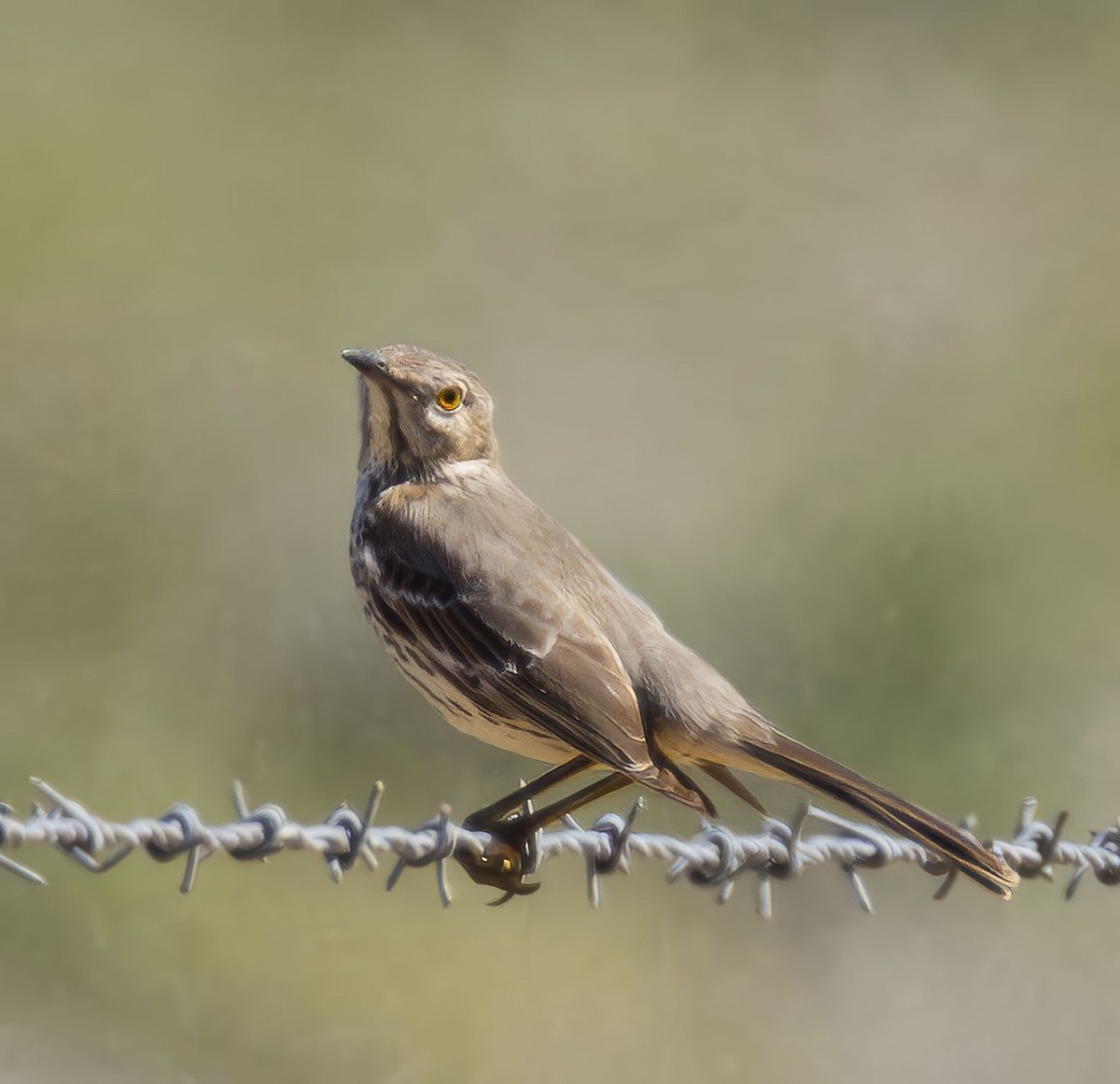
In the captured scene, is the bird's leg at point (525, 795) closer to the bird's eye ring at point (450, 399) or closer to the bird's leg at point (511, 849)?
the bird's leg at point (511, 849)

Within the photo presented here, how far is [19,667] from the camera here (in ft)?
38.2

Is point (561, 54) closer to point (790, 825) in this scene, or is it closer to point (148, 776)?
point (148, 776)

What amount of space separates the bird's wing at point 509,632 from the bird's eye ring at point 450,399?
571 millimetres

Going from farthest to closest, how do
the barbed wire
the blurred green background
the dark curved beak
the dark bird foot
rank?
the blurred green background
the dark curved beak
the dark bird foot
the barbed wire

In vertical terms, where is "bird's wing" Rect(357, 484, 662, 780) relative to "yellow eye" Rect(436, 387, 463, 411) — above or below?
below

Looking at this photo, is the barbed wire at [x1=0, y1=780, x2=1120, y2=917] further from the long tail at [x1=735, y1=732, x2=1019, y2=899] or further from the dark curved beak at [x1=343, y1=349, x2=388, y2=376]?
the dark curved beak at [x1=343, y1=349, x2=388, y2=376]

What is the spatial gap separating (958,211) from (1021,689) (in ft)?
27.9

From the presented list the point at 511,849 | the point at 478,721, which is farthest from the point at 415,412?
the point at 511,849

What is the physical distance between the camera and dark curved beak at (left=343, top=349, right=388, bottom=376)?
5.54 metres

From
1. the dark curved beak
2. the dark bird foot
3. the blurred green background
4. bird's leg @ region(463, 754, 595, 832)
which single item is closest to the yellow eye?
the dark curved beak

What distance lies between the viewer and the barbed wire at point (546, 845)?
10.2 feet

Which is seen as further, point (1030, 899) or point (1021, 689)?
point (1021, 689)

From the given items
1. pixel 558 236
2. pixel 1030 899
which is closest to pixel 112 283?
pixel 558 236

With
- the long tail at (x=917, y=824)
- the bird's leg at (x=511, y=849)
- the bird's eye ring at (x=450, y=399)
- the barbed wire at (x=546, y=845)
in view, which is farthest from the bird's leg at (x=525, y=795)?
the bird's eye ring at (x=450, y=399)
